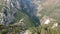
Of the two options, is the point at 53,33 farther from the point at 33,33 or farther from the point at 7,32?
the point at 7,32

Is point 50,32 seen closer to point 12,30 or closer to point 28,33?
point 28,33

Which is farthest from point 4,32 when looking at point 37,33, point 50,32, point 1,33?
point 50,32

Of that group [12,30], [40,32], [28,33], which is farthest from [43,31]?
[12,30]

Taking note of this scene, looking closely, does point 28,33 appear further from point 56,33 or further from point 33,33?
point 56,33

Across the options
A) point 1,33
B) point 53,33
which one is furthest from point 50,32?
point 1,33

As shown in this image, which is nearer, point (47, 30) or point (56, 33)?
point (56, 33)

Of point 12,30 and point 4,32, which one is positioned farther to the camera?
point 4,32

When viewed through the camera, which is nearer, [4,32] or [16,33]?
[16,33]
